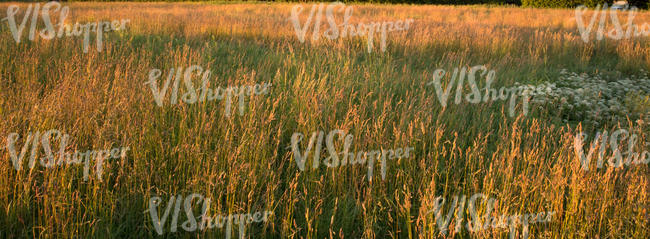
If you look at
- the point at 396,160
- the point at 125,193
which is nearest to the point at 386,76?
the point at 396,160

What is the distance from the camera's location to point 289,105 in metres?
3.75

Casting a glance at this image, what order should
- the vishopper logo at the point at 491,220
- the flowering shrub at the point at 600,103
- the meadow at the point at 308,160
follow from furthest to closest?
the flowering shrub at the point at 600,103, the meadow at the point at 308,160, the vishopper logo at the point at 491,220

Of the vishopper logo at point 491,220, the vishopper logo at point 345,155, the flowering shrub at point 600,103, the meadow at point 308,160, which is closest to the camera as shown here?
the vishopper logo at point 491,220

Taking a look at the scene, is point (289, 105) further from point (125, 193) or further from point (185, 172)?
point (125, 193)

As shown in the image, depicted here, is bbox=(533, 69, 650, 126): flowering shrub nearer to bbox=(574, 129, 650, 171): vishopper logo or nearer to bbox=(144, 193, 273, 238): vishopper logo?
bbox=(574, 129, 650, 171): vishopper logo

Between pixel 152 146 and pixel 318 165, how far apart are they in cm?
116

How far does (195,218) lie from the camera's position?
214cm

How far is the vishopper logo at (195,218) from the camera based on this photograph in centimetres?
196

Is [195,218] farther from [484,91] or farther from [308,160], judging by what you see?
[484,91]

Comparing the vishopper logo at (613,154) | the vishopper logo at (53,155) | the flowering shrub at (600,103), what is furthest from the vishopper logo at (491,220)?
the flowering shrub at (600,103)

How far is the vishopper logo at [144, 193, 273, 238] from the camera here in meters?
1.96

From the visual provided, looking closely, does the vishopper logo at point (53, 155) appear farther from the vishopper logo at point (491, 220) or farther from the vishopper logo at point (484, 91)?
the vishopper logo at point (484, 91)

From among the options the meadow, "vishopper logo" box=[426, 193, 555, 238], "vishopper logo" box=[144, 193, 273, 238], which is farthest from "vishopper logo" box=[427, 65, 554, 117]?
"vishopper logo" box=[144, 193, 273, 238]

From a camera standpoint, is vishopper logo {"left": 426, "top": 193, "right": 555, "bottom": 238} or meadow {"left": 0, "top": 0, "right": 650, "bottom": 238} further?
meadow {"left": 0, "top": 0, "right": 650, "bottom": 238}
